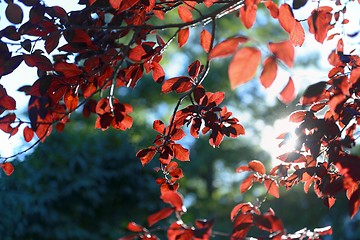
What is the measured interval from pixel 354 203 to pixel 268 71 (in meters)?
0.55

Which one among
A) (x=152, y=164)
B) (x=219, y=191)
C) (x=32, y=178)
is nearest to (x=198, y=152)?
(x=219, y=191)

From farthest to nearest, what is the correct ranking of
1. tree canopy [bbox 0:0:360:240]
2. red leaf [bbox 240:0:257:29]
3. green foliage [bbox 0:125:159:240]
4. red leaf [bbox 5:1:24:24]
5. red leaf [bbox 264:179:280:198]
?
green foliage [bbox 0:125:159:240] → red leaf [bbox 264:179:280:198] → red leaf [bbox 5:1:24:24] → tree canopy [bbox 0:0:360:240] → red leaf [bbox 240:0:257:29]

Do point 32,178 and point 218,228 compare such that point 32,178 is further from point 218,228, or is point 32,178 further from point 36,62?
point 218,228

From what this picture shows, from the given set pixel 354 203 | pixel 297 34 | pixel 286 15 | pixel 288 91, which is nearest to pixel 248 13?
pixel 286 15

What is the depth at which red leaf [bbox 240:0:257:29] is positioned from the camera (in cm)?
122

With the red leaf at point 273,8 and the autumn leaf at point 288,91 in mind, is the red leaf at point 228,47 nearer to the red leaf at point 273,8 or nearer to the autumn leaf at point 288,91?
the autumn leaf at point 288,91

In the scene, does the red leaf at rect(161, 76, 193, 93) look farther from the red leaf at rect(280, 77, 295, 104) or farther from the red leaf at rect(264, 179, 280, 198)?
the red leaf at rect(280, 77, 295, 104)

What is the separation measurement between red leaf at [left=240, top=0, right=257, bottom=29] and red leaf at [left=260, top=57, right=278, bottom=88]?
20 centimetres

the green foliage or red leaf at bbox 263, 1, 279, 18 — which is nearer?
red leaf at bbox 263, 1, 279, 18

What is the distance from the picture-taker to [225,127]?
176 centimetres

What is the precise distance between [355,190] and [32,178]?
4024 mm

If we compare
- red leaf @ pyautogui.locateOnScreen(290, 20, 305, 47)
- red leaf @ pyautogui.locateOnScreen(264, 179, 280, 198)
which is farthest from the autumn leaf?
red leaf @ pyautogui.locateOnScreen(264, 179, 280, 198)

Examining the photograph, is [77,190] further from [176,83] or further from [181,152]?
[176,83]

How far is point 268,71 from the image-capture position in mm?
1031
